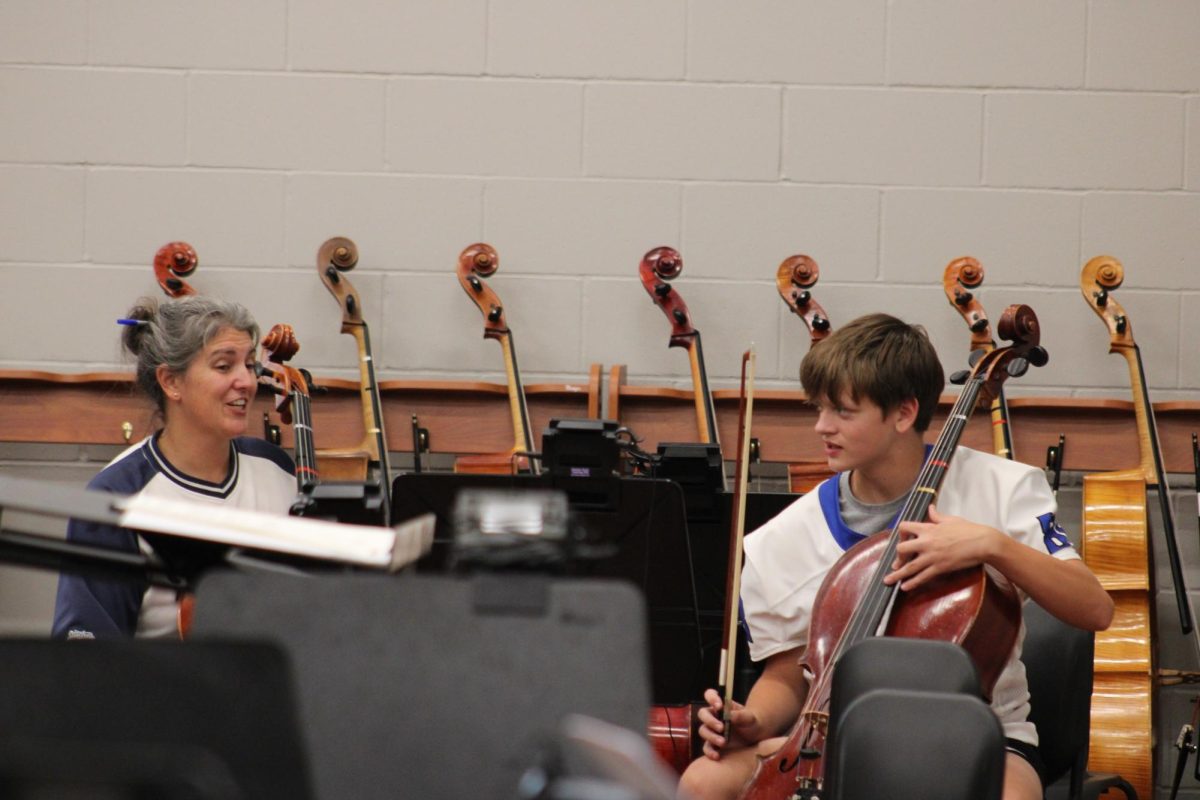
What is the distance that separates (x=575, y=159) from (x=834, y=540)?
1541 millimetres

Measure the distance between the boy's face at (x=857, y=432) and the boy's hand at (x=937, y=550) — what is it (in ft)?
0.68

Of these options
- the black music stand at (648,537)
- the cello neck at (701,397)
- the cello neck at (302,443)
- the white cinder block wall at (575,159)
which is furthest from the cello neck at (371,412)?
the black music stand at (648,537)

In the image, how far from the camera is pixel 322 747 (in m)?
0.75

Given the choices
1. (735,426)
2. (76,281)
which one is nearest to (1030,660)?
(735,426)

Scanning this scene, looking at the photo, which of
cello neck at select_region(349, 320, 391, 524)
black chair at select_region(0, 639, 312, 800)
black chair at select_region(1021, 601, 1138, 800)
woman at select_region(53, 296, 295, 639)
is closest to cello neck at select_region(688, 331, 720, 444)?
cello neck at select_region(349, 320, 391, 524)

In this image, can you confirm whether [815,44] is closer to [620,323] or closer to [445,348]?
[620,323]

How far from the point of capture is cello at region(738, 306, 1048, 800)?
5.16 ft

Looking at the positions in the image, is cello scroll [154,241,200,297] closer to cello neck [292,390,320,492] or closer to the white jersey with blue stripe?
cello neck [292,390,320,492]

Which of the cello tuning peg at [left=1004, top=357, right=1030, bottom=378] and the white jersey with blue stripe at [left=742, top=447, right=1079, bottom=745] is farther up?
the cello tuning peg at [left=1004, top=357, right=1030, bottom=378]

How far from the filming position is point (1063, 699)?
185 cm

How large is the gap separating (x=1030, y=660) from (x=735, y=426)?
1223 millimetres

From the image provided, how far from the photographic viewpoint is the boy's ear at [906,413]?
6.11ft

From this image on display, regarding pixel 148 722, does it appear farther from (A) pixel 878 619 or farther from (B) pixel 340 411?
(B) pixel 340 411

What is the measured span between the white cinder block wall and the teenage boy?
1.22 m
